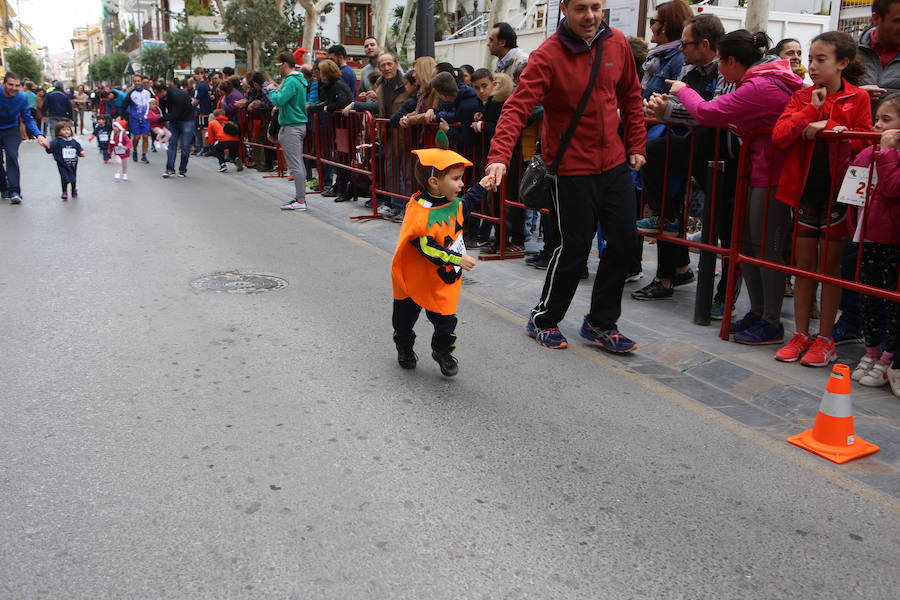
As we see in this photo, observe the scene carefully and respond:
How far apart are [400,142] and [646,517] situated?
7565mm

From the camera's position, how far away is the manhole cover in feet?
22.4

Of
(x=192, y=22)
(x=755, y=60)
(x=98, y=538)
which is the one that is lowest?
(x=98, y=538)

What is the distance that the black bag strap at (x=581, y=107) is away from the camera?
16.3 ft

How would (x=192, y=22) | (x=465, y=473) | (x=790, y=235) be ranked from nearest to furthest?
(x=465, y=473), (x=790, y=235), (x=192, y=22)

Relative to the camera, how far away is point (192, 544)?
2945 mm

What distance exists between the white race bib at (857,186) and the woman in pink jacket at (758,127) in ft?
1.71

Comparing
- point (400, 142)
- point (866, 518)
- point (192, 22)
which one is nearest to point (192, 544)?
point (866, 518)

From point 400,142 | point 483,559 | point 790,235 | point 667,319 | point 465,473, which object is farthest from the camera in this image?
point 400,142

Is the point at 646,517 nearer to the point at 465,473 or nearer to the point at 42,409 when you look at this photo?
the point at 465,473

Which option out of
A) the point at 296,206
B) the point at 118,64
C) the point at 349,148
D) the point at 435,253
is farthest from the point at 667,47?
the point at 118,64

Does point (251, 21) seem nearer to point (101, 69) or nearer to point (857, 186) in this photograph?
point (857, 186)

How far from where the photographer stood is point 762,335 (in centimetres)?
539

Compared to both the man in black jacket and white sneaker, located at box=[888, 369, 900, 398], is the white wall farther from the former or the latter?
white sneaker, located at box=[888, 369, 900, 398]

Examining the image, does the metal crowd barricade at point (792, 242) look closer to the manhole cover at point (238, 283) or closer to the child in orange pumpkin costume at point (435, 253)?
the child in orange pumpkin costume at point (435, 253)
